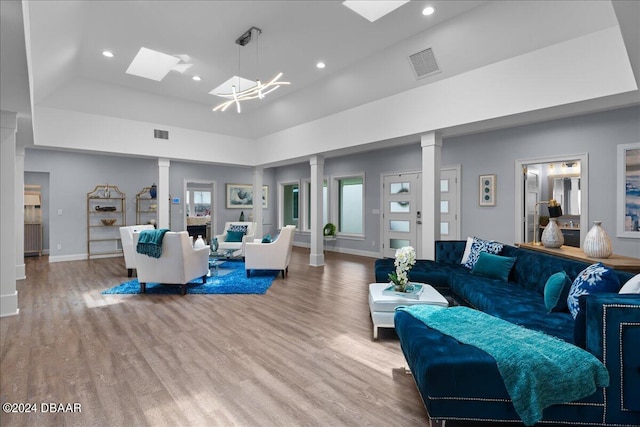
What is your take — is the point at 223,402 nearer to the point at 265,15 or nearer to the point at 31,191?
the point at 265,15

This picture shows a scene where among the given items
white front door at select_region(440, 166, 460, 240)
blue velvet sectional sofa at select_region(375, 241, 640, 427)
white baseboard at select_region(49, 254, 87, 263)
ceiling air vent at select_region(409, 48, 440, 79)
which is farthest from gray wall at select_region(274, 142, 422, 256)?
white baseboard at select_region(49, 254, 87, 263)

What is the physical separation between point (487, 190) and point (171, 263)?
560 centimetres

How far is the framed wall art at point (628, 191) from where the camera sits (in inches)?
171

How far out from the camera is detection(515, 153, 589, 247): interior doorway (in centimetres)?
487

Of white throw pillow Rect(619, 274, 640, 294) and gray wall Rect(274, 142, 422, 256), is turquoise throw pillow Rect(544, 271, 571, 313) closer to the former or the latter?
white throw pillow Rect(619, 274, 640, 294)

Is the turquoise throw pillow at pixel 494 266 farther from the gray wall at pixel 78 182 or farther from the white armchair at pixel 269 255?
the gray wall at pixel 78 182

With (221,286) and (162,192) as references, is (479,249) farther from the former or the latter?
(162,192)

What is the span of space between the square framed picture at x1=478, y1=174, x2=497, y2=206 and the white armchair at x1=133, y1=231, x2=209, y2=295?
17.2ft

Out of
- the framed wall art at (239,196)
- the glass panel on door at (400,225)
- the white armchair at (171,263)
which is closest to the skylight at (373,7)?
the white armchair at (171,263)

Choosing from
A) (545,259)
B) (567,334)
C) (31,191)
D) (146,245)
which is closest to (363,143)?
(545,259)

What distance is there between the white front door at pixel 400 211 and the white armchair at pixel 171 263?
4724 mm

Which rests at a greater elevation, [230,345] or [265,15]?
[265,15]

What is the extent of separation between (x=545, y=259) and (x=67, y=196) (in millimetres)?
9587

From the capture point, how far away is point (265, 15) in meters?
3.77
